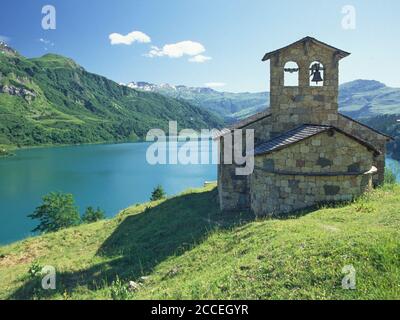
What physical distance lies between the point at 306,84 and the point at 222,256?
9.98 meters

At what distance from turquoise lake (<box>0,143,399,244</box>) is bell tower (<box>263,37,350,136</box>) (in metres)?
43.1

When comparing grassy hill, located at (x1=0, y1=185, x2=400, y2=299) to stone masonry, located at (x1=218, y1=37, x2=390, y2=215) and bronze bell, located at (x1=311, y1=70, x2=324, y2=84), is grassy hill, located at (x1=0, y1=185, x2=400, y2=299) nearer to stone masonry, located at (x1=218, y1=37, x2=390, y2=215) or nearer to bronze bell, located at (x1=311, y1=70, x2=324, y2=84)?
stone masonry, located at (x1=218, y1=37, x2=390, y2=215)

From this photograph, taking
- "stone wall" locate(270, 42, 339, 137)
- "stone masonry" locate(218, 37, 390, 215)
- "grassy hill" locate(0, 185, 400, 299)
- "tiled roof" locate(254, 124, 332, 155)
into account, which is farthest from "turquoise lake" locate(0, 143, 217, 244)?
"stone wall" locate(270, 42, 339, 137)

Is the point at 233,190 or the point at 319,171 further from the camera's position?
the point at 233,190

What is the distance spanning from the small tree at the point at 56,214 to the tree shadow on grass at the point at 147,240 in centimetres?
2772

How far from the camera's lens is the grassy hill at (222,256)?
7.44 m

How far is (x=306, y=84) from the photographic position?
17.2m

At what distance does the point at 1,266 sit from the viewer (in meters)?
18.9

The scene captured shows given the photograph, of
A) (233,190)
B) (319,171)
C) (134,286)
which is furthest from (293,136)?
(134,286)

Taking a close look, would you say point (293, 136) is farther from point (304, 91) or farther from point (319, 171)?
point (304, 91)

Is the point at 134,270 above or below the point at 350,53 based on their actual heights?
below
